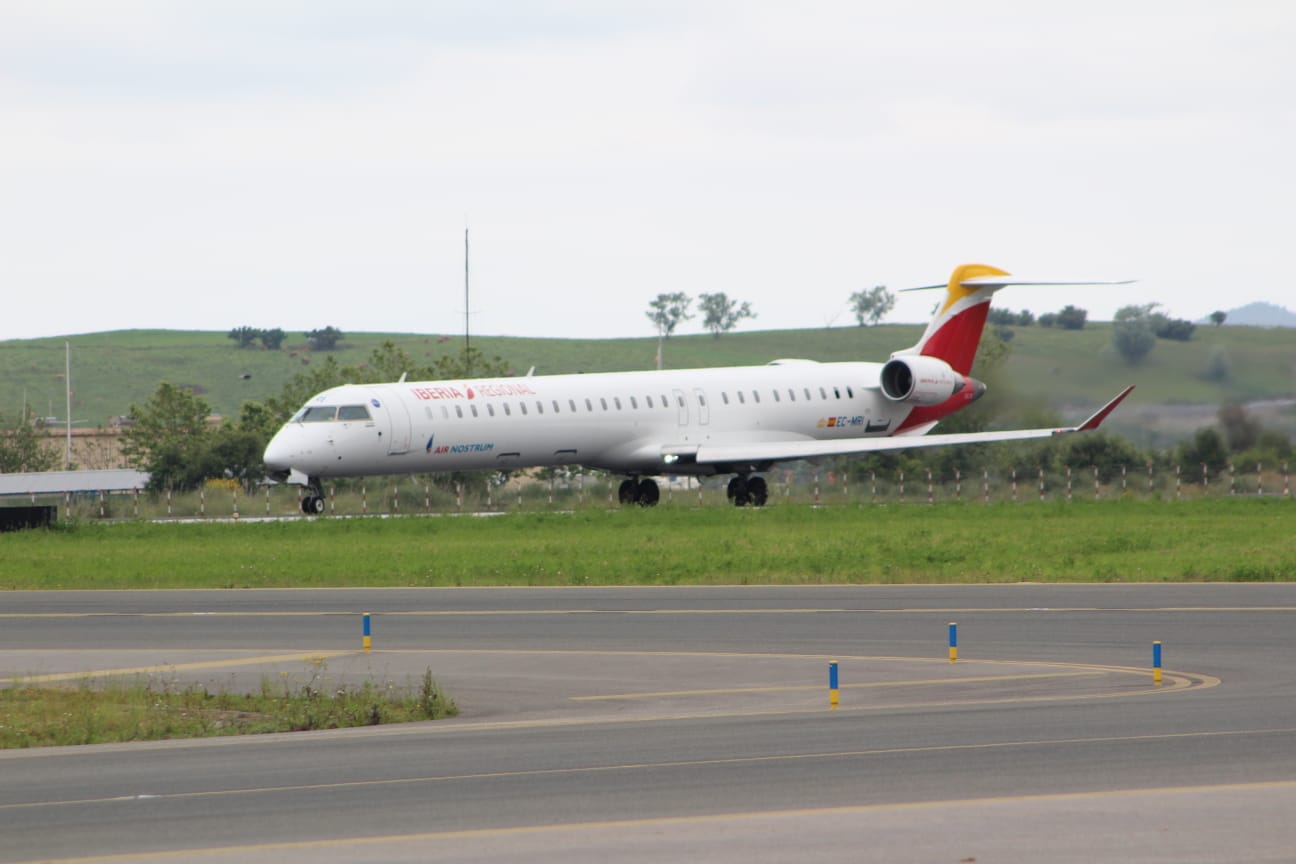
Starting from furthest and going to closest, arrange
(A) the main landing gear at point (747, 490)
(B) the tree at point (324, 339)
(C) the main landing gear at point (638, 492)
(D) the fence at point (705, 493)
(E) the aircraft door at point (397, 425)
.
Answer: (B) the tree at point (324, 339), (D) the fence at point (705, 493), (C) the main landing gear at point (638, 492), (A) the main landing gear at point (747, 490), (E) the aircraft door at point (397, 425)

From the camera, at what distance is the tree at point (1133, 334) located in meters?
43.8

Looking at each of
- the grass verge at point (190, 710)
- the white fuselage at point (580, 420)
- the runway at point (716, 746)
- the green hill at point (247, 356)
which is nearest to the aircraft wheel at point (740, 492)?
the white fuselage at point (580, 420)

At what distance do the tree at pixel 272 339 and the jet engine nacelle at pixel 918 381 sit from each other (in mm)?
131236

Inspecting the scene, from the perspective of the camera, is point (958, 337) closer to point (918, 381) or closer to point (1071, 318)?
point (918, 381)

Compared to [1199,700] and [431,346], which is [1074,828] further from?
[431,346]

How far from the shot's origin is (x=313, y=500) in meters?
43.4

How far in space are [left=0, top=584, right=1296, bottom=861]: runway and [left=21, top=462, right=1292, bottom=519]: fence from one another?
1027 inches

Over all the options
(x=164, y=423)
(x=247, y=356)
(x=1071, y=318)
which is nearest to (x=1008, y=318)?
(x=1071, y=318)

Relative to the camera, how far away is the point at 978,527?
3897 centimetres

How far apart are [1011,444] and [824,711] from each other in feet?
154

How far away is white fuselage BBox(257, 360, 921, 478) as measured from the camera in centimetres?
4219

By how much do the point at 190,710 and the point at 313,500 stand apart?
26991 mm

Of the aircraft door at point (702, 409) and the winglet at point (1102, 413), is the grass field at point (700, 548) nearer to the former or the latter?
the winglet at point (1102, 413)

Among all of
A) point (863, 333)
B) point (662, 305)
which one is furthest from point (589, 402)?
point (662, 305)
